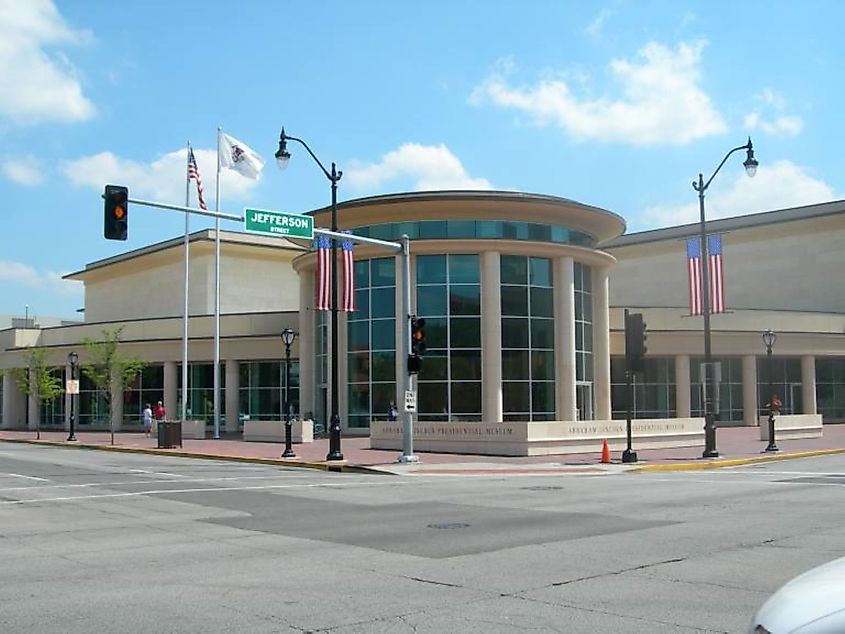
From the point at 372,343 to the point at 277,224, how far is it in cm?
2013

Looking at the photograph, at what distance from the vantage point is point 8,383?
218 ft

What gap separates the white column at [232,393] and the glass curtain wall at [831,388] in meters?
36.7

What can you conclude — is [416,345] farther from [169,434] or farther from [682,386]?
[682,386]

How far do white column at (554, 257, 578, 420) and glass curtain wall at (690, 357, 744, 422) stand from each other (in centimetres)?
1622

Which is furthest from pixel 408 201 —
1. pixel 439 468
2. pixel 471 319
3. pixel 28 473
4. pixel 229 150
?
pixel 28 473

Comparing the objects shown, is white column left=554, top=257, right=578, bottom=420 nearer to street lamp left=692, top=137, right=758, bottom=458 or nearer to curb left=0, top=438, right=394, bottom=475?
street lamp left=692, top=137, right=758, bottom=458

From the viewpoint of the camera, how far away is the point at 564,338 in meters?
43.1

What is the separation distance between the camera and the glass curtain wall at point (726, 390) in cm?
5644

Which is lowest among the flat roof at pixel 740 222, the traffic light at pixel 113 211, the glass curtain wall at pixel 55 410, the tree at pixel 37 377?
the glass curtain wall at pixel 55 410

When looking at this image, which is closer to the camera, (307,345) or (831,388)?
(307,345)

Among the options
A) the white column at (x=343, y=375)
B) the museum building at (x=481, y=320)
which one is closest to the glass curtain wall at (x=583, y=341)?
the museum building at (x=481, y=320)

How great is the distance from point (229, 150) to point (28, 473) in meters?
22.5

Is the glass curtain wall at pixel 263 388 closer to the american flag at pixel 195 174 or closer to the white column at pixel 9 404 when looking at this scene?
the american flag at pixel 195 174

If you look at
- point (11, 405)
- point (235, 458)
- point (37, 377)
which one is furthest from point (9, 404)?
point (235, 458)
